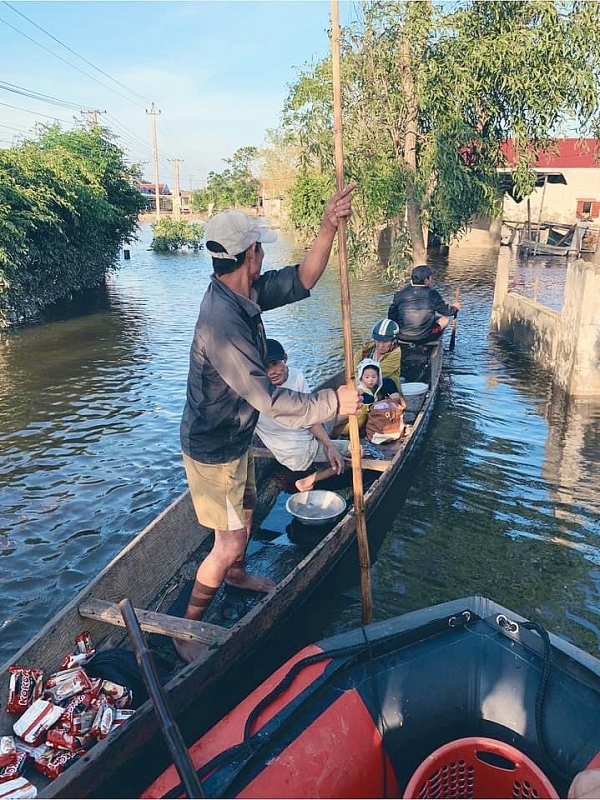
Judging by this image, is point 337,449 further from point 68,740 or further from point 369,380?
point 68,740

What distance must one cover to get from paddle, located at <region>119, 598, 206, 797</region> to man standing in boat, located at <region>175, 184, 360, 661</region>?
55.0 inches

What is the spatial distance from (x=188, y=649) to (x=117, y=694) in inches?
23.5

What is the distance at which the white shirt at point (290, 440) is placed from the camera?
223 inches

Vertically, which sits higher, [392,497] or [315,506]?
[315,506]

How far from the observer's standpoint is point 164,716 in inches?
83.6

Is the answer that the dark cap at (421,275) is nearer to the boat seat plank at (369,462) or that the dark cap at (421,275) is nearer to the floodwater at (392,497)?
the floodwater at (392,497)

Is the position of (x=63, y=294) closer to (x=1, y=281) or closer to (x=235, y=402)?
(x=1, y=281)

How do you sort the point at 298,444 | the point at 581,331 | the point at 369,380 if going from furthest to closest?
the point at 581,331 < the point at 369,380 < the point at 298,444

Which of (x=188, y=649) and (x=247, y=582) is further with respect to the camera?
(x=247, y=582)

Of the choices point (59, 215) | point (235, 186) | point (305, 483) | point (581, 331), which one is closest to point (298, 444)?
point (305, 483)

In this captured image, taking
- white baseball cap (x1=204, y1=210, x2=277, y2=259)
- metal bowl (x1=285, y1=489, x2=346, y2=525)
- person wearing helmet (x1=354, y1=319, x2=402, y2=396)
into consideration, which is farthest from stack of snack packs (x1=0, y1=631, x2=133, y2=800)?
person wearing helmet (x1=354, y1=319, x2=402, y2=396)

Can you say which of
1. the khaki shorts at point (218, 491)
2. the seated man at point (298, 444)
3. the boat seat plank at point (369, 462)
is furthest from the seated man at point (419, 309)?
the khaki shorts at point (218, 491)

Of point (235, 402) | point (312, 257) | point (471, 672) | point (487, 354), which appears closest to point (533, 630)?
point (471, 672)

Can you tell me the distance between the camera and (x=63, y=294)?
17.9 metres
